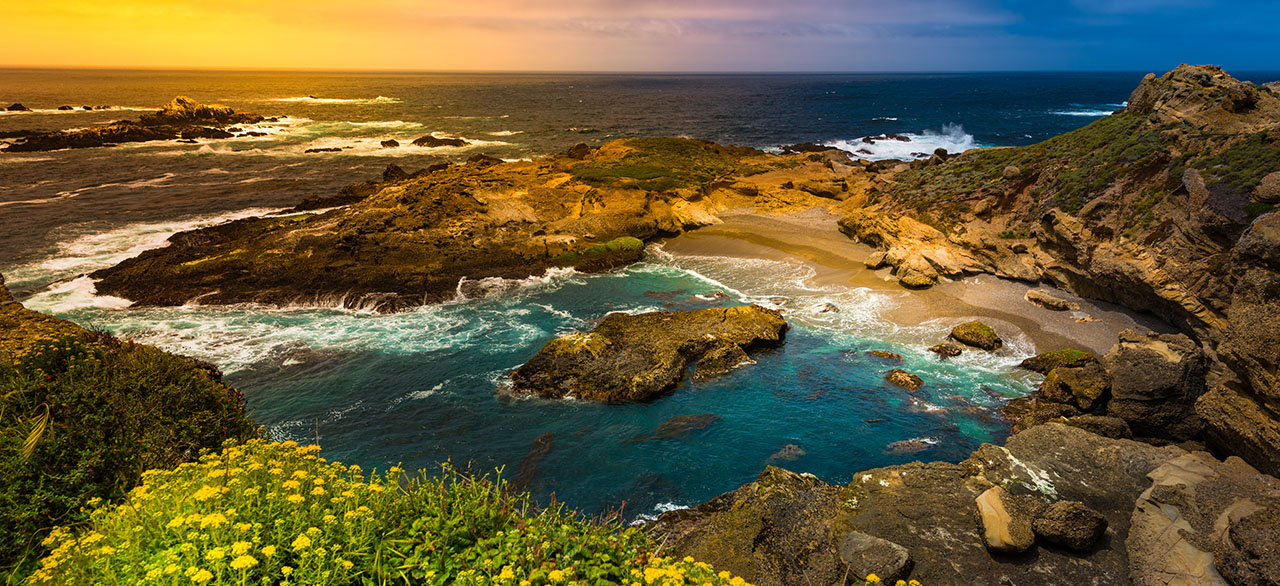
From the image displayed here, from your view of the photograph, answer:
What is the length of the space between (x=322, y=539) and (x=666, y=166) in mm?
40733

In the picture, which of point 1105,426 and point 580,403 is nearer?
point 1105,426

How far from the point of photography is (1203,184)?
62.9 ft

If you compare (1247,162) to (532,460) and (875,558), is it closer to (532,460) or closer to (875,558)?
(875,558)

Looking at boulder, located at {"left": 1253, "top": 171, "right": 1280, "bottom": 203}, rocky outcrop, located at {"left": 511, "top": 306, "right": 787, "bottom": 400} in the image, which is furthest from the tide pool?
boulder, located at {"left": 1253, "top": 171, "right": 1280, "bottom": 203}

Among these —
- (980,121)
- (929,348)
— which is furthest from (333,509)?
(980,121)

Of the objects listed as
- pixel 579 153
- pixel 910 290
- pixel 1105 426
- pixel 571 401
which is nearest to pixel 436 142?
pixel 579 153

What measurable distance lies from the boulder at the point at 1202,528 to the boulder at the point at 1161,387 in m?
3.86

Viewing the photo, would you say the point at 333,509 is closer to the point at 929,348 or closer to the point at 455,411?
the point at 455,411

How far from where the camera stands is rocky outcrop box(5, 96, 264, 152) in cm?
6109

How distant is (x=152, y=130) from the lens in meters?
70.8

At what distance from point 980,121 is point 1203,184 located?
281 ft

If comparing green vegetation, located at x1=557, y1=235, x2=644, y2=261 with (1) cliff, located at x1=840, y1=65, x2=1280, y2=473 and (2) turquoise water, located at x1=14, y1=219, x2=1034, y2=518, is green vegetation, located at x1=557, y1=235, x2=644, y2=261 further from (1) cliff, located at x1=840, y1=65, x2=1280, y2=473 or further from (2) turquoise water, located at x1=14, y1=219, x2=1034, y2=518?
(1) cliff, located at x1=840, y1=65, x2=1280, y2=473

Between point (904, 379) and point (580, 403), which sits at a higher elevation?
point (904, 379)

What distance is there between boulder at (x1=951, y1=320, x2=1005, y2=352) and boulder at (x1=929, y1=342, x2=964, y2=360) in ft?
1.75
